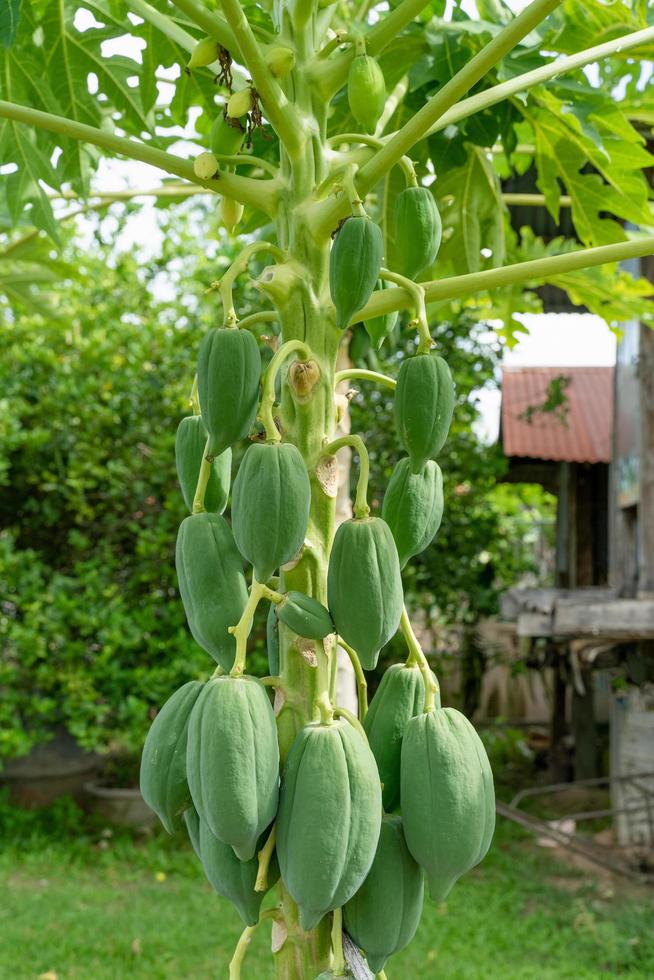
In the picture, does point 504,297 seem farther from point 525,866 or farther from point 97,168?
point 525,866

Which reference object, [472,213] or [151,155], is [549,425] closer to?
[472,213]

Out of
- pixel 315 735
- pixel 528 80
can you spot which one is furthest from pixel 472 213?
pixel 315 735

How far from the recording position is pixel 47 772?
620cm

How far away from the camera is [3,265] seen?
12.2 feet

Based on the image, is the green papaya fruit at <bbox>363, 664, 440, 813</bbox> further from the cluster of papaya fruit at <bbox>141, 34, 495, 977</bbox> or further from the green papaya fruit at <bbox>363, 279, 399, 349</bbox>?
the green papaya fruit at <bbox>363, 279, 399, 349</bbox>

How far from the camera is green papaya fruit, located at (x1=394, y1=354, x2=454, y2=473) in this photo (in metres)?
1.08

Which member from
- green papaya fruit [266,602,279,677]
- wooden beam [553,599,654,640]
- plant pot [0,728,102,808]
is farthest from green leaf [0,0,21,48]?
plant pot [0,728,102,808]

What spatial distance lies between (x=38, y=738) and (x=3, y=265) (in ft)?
9.56

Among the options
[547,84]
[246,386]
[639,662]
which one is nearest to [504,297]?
[547,84]

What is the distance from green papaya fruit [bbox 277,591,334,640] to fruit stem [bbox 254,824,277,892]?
0.19 m

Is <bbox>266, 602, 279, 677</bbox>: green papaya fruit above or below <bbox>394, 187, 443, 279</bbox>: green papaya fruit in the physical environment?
below

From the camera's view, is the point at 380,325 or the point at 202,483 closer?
the point at 202,483

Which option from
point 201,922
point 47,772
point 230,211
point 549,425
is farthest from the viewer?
point 549,425

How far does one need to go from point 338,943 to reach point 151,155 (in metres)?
0.88
